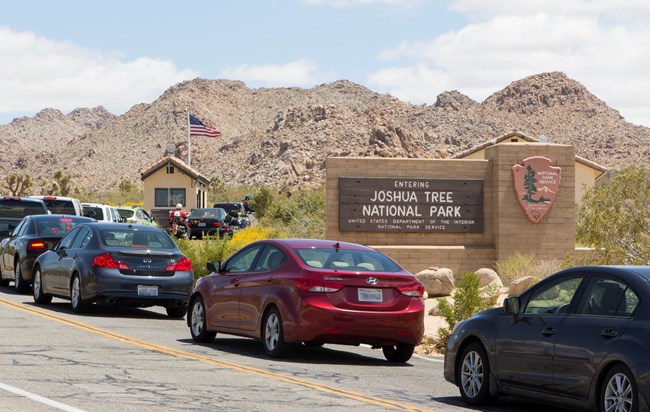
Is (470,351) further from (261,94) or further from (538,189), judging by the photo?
(261,94)

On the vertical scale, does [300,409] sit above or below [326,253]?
below

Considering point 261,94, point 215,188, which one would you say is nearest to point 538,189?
point 215,188

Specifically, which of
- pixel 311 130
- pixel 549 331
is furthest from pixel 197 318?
pixel 311 130

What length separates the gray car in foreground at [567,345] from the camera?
960 cm

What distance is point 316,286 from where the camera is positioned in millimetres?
14469

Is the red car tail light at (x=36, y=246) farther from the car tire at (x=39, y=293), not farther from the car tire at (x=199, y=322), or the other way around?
the car tire at (x=199, y=322)

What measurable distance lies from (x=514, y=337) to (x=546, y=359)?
0.59 meters

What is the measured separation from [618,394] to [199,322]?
831 cm

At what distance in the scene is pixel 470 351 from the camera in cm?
1184

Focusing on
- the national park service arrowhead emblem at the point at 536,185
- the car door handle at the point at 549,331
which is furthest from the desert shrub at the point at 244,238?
the car door handle at the point at 549,331

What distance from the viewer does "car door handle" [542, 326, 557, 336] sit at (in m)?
10.6

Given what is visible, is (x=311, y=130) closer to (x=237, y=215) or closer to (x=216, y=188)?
(x=216, y=188)

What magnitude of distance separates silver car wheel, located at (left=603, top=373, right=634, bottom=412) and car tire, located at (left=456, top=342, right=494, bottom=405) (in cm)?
189

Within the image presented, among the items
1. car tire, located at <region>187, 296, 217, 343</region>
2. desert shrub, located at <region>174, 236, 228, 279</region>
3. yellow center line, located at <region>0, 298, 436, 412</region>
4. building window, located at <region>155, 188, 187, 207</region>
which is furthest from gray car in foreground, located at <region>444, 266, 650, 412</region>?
building window, located at <region>155, 188, 187, 207</region>
